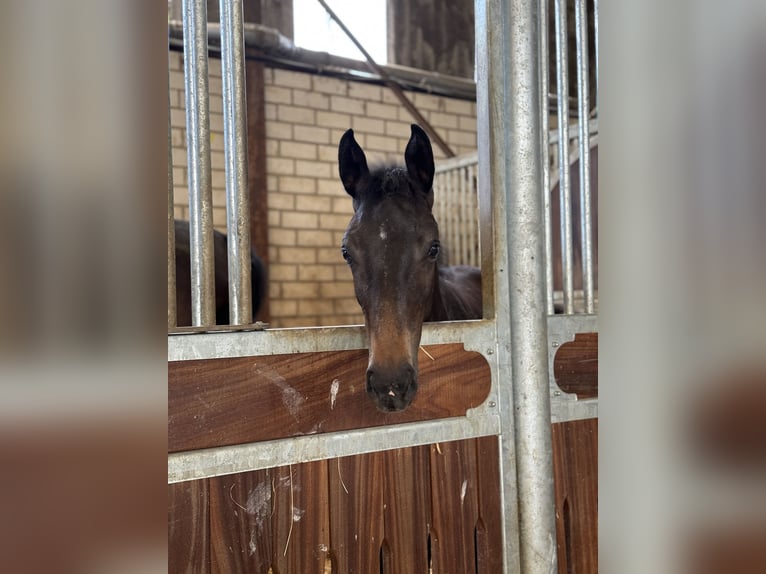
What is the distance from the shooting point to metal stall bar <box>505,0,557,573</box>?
1327 millimetres

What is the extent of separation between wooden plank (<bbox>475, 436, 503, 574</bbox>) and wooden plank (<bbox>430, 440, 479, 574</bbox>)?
14mm

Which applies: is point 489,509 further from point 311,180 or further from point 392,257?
point 311,180

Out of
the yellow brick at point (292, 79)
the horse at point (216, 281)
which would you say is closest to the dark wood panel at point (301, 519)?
the horse at point (216, 281)

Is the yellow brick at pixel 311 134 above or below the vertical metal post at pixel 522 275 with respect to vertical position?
above

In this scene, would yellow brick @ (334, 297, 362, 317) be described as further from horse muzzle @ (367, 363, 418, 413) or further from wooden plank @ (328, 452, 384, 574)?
horse muzzle @ (367, 363, 418, 413)

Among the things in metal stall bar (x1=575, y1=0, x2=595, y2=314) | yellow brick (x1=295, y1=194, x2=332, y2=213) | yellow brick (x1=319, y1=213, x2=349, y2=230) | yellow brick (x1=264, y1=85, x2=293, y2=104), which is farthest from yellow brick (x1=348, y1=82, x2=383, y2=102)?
metal stall bar (x1=575, y1=0, x2=595, y2=314)

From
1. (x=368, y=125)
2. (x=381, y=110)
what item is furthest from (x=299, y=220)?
(x=381, y=110)

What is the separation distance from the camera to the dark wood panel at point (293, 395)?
1061mm

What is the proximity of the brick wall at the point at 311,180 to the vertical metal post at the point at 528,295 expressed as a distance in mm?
3969

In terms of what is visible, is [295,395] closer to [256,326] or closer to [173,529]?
[256,326]

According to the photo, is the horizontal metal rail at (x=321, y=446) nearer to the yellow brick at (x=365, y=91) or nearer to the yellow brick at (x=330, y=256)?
the yellow brick at (x=330, y=256)

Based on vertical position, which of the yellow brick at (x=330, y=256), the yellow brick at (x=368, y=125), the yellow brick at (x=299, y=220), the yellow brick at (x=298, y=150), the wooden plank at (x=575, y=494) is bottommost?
the wooden plank at (x=575, y=494)

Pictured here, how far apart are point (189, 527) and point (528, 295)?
0.88 metres
